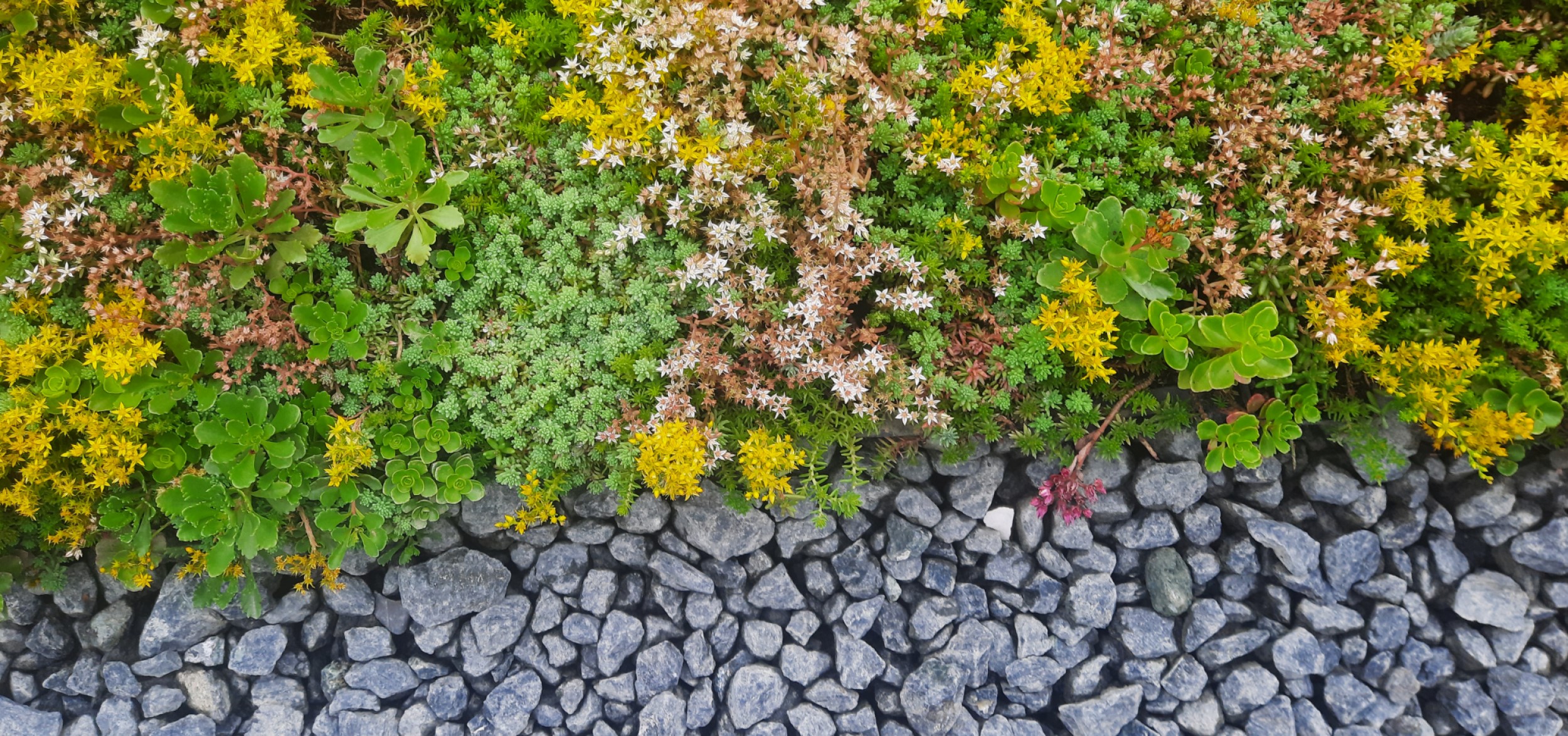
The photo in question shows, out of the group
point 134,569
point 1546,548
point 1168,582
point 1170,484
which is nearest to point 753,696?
point 1168,582

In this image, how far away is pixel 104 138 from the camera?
356 cm

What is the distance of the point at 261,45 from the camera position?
3424mm

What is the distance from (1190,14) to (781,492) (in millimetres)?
2685

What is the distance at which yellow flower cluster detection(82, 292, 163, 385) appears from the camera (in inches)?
131

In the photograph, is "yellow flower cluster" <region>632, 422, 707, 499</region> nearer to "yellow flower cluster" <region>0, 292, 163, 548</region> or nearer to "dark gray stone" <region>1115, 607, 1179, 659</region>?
"yellow flower cluster" <region>0, 292, 163, 548</region>

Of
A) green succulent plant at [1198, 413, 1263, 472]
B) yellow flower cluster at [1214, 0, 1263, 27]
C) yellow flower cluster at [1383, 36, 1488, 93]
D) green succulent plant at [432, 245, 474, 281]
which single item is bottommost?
green succulent plant at [1198, 413, 1263, 472]

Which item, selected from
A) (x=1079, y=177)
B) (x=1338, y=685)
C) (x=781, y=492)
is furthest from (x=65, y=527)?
(x=1338, y=685)

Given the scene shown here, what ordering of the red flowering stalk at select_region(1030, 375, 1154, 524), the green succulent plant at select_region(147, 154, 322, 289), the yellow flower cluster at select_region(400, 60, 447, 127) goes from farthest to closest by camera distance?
the red flowering stalk at select_region(1030, 375, 1154, 524)
the yellow flower cluster at select_region(400, 60, 447, 127)
the green succulent plant at select_region(147, 154, 322, 289)

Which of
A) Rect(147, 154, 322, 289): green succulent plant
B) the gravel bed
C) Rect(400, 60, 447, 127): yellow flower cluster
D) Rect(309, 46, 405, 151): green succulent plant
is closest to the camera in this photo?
Rect(147, 154, 322, 289): green succulent plant

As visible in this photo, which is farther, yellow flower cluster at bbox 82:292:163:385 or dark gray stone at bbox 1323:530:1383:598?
dark gray stone at bbox 1323:530:1383:598

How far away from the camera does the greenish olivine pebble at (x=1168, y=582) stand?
3949mm

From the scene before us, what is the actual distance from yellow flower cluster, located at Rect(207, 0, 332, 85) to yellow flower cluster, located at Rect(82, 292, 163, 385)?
39.9 inches

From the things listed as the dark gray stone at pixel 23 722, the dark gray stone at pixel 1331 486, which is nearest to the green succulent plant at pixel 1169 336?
the dark gray stone at pixel 1331 486

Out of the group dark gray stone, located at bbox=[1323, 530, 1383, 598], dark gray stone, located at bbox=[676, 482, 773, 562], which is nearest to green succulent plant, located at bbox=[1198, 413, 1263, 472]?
dark gray stone, located at bbox=[1323, 530, 1383, 598]
